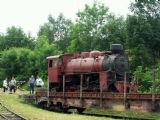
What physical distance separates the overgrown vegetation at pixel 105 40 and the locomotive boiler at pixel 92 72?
632 centimetres

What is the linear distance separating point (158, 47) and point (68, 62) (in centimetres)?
2861

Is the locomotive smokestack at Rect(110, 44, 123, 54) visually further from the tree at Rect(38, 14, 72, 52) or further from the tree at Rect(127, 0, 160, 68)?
the tree at Rect(38, 14, 72, 52)

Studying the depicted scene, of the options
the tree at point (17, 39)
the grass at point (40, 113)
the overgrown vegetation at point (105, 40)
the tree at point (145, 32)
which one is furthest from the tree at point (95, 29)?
the grass at point (40, 113)

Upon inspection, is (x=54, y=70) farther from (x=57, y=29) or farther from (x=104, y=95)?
(x=57, y=29)

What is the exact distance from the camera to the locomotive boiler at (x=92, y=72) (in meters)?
27.4

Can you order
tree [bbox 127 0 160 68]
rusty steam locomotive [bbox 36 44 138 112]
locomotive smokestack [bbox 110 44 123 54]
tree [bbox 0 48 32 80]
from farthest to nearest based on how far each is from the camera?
tree [bbox 0 48 32 80] < tree [bbox 127 0 160 68] < locomotive smokestack [bbox 110 44 123 54] < rusty steam locomotive [bbox 36 44 138 112]

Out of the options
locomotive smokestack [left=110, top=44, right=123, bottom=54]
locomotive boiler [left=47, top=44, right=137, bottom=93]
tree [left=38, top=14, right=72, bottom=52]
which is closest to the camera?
locomotive boiler [left=47, top=44, right=137, bottom=93]

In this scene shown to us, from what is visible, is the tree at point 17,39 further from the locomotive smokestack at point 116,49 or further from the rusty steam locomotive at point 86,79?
the locomotive smokestack at point 116,49

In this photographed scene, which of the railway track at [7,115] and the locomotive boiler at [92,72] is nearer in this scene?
the railway track at [7,115]

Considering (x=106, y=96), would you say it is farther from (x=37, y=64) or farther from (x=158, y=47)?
(x=37, y=64)

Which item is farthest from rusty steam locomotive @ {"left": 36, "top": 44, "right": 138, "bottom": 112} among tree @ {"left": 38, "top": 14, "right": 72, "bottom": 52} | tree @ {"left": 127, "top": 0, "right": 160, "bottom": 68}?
tree @ {"left": 38, "top": 14, "right": 72, "bottom": 52}

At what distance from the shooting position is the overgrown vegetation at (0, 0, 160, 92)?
56.7m

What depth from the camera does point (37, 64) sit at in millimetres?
67875

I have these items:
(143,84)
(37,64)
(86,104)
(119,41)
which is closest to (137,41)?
(119,41)
